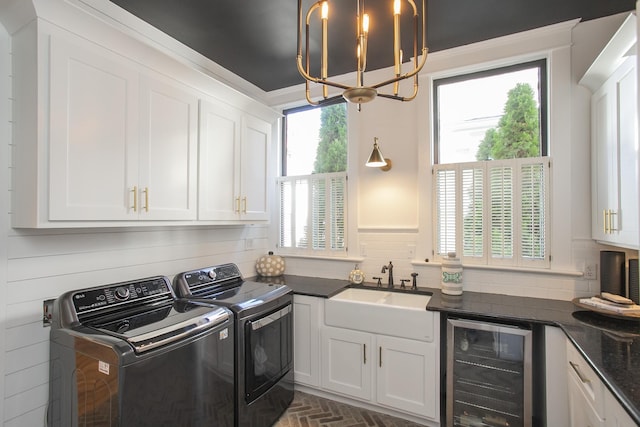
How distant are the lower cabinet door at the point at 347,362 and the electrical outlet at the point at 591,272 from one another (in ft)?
5.26

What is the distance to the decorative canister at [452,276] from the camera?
250 cm

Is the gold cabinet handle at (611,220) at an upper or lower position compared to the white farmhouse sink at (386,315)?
upper

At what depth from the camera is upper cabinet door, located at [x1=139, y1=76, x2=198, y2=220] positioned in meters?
1.96

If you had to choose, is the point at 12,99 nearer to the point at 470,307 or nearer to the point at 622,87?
the point at 470,307

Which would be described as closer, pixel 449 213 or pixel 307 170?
pixel 449 213

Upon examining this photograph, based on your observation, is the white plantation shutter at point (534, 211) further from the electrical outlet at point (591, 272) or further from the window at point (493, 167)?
the electrical outlet at point (591, 272)

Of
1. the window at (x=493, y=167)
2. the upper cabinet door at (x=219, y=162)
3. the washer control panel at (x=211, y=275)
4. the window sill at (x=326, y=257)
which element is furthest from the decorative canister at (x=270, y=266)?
the window at (x=493, y=167)

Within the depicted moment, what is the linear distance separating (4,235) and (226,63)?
2.10 metres

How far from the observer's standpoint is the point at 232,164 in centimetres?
270

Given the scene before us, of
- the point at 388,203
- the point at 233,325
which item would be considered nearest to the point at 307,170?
the point at 388,203

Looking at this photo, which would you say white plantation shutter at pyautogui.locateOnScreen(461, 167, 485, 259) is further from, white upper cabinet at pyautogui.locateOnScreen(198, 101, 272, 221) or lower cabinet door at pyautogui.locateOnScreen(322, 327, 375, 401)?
white upper cabinet at pyautogui.locateOnScreen(198, 101, 272, 221)

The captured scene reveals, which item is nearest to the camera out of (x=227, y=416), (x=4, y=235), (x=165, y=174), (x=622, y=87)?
(x=4, y=235)

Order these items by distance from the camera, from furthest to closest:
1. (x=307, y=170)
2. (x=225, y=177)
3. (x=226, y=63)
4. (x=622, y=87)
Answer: (x=307, y=170) < (x=226, y=63) < (x=225, y=177) < (x=622, y=87)

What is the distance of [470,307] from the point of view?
2.16m
